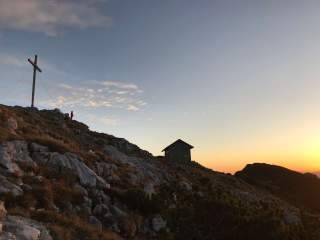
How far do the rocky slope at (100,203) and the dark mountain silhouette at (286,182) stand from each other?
43.4m

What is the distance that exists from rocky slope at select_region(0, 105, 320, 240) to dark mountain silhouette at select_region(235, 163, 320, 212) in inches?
1710

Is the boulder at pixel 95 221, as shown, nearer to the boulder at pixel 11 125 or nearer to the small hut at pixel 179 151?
the boulder at pixel 11 125

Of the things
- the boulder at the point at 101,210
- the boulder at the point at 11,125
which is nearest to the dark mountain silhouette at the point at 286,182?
the boulder at the point at 11,125

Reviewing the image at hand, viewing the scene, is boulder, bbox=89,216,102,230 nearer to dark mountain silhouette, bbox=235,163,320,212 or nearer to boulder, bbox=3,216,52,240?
boulder, bbox=3,216,52,240

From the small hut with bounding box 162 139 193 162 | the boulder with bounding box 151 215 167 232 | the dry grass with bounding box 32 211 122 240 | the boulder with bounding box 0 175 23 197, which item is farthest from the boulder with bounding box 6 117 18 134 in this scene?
the small hut with bounding box 162 139 193 162

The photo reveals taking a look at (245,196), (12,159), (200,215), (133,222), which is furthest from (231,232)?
(245,196)

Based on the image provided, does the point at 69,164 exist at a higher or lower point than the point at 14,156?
lower

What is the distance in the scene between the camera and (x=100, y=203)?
94.5 feet

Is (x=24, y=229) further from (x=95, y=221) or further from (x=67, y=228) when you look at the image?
(x=95, y=221)

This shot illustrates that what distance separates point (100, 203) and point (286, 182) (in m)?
82.1

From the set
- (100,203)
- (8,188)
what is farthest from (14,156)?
(100,203)

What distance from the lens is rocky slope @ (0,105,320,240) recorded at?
2097 centimetres

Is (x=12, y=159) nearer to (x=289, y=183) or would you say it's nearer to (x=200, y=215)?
(x=200, y=215)

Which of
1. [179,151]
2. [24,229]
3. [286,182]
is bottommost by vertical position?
[24,229]
